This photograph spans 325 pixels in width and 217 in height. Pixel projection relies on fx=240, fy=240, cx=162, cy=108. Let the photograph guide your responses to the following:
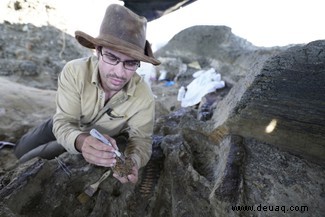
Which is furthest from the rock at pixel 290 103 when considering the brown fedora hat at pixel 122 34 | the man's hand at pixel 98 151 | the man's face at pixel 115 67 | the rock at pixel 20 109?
the rock at pixel 20 109

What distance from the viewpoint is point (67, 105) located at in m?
2.28

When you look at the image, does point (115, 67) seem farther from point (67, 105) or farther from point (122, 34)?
point (67, 105)

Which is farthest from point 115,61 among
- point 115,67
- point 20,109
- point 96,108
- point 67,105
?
point 20,109

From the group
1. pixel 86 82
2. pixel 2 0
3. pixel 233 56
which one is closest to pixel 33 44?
pixel 2 0

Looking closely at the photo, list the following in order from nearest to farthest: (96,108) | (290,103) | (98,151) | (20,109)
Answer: (98,151), (290,103), (96,108), (20,109)

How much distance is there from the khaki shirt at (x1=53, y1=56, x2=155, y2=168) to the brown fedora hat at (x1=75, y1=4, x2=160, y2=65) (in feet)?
1.09

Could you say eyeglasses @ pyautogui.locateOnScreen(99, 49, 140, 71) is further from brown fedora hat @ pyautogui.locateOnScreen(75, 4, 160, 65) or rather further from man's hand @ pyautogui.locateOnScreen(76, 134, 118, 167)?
man's hand @ pyautogui.locateOnScreen(76, 134, 118, 167)

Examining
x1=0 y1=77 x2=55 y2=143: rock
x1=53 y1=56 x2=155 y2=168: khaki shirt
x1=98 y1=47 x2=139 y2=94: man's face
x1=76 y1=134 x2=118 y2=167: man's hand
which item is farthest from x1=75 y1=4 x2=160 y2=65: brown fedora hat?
x1=0 y1=77 x2=55 y2=143: rock

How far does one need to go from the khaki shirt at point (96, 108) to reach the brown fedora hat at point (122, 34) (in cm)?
33

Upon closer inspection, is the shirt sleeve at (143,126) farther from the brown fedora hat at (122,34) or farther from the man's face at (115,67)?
the brown fedora hat at (122,34)

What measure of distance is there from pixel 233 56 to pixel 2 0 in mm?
7757

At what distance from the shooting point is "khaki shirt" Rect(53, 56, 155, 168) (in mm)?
2234

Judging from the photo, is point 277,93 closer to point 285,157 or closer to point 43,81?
point 285,157

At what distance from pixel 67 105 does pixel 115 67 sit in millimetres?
628
